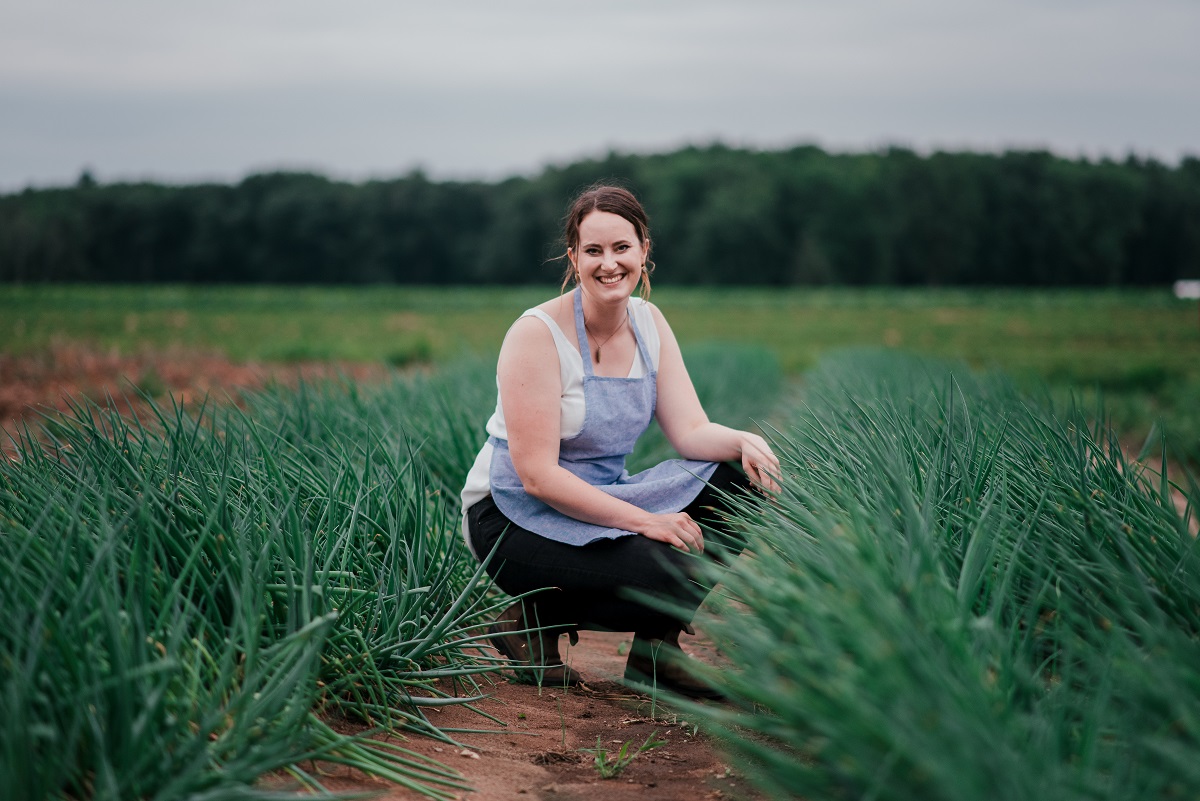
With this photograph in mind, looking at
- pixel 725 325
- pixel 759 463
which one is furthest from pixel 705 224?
pixel 759 463

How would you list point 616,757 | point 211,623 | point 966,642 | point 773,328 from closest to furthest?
point 966,642, point 211,623, point 616,757, point 773,328

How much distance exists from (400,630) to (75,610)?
0.79 metres

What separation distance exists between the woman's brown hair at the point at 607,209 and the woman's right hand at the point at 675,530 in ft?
2.51

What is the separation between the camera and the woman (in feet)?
7.73

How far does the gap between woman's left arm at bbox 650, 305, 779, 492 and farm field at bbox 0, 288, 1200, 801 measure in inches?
5.4

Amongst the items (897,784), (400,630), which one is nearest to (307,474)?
(400,630)

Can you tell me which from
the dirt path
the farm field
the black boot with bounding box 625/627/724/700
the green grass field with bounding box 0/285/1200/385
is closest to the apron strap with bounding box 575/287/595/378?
the farm field

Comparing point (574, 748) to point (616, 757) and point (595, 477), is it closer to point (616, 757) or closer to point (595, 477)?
point (616, 757)

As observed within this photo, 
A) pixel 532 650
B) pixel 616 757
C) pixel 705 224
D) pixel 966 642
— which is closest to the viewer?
pixel 966 642

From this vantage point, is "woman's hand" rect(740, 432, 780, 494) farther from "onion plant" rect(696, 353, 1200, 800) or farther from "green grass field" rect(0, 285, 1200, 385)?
"green grass field" rect(0, 285, 1200, 385)

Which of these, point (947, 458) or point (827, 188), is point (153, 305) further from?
point (827, 188)

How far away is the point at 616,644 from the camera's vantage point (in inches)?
127

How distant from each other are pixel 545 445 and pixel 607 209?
677 mm

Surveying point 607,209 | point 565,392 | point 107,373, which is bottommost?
point 107,373
